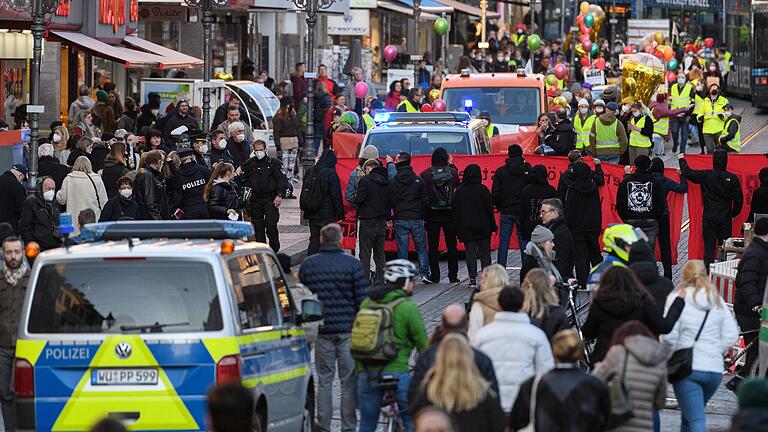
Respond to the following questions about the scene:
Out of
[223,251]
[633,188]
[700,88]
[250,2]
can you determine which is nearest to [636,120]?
[700,88]

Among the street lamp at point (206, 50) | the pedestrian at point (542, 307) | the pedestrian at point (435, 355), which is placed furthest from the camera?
the street lamp at point (206, 50)

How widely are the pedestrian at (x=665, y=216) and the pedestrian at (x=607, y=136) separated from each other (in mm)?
6635

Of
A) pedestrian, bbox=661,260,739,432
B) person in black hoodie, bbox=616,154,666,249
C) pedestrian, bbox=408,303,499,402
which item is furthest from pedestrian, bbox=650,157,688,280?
pedestrian, bbox=408,303,499,402

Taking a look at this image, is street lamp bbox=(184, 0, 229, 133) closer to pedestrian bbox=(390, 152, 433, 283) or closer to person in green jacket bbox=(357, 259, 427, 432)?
pedestrian bbox=(390, 152, 433, 283)

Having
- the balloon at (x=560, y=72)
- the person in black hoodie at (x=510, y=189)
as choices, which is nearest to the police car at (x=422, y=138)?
the person in black hoodie at (x=510, y=189)

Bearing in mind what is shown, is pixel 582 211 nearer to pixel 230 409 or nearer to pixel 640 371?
pixel 640 371

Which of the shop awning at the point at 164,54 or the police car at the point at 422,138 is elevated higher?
the shop awning at the point at 164,54

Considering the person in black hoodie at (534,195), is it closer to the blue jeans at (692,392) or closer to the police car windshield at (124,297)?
the blue jeans at (692,392)

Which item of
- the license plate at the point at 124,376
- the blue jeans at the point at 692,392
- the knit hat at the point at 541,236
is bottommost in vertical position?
the blue jeans at the point at 692,392

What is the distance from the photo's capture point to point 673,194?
73.7 ft

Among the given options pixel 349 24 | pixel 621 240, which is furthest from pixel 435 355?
pixel 349 24

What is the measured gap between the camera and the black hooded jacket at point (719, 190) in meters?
20.9

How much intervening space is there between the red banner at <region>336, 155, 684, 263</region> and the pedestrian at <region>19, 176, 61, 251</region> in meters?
5.14

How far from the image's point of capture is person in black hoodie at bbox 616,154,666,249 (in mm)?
20016
